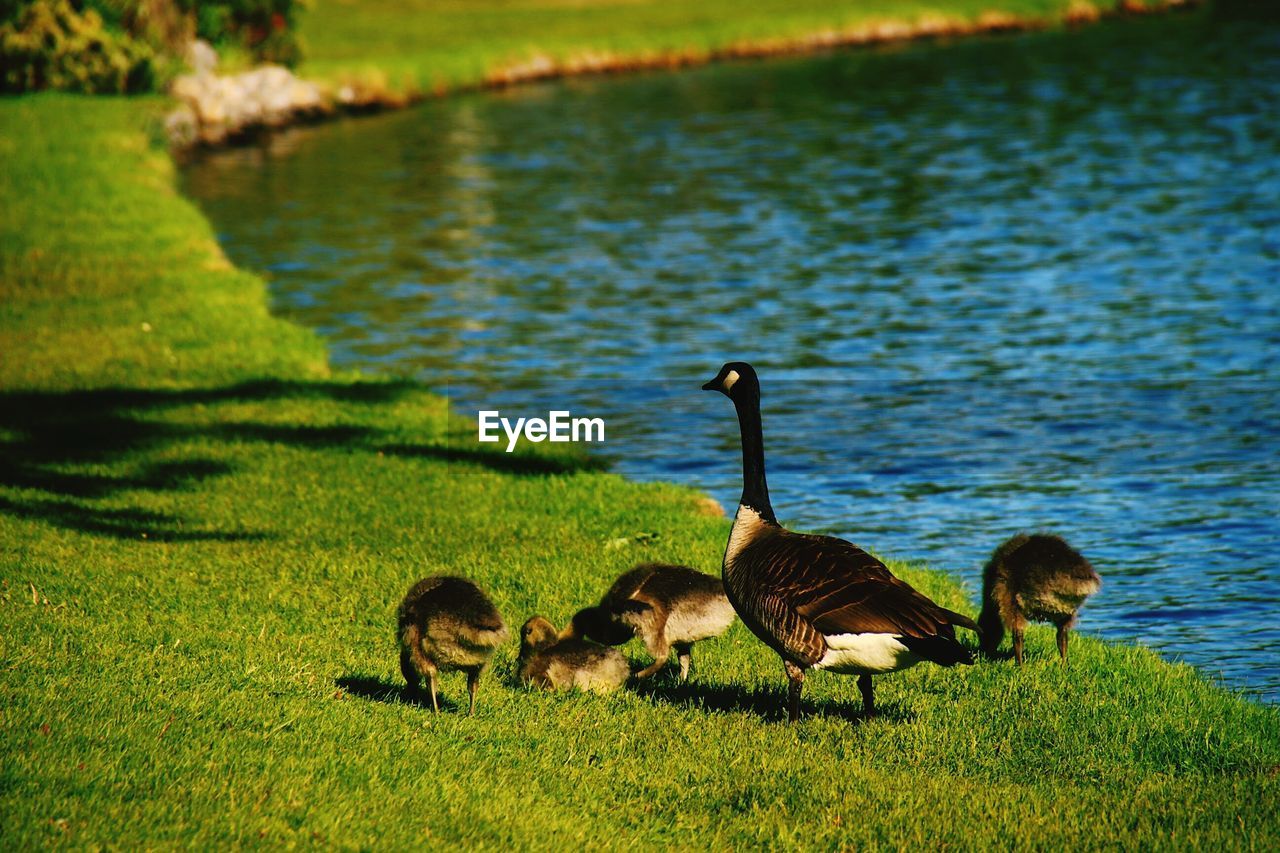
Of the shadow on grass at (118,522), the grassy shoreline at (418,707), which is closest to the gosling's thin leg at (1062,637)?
the grassy shoreline at (418,707)

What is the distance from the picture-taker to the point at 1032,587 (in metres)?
11.9

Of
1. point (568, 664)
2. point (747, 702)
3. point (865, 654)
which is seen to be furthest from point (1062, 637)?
point (568, 664)

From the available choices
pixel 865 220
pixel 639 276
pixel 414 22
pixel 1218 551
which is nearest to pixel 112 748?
pixel 1218 551

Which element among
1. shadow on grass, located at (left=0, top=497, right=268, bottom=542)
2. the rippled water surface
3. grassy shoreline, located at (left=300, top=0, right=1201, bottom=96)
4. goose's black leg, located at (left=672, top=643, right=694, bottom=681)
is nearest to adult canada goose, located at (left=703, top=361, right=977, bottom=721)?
goose's black leg, located at (left=672, top=643, right=694, bottom=681)

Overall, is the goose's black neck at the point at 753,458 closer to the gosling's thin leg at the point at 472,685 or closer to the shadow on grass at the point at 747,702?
the shadow on grass at the point at 747,702

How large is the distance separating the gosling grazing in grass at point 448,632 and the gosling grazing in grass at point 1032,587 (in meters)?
4.00

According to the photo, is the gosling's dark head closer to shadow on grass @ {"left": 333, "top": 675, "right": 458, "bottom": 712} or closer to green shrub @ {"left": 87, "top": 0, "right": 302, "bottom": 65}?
shadow on grass @ {"left": 333, "top": 675, "right": 458, "bottom": 712}

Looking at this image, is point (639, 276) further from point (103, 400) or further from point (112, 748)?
point (112, 748)

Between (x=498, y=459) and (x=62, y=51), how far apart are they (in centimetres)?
4298

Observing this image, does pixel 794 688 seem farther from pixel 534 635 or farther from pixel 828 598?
pixel 534 635

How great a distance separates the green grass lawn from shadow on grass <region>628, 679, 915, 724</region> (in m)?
60.6

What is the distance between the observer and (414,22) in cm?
8694

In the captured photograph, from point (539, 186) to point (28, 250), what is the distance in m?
19.6

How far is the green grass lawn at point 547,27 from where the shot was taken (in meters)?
73.2
